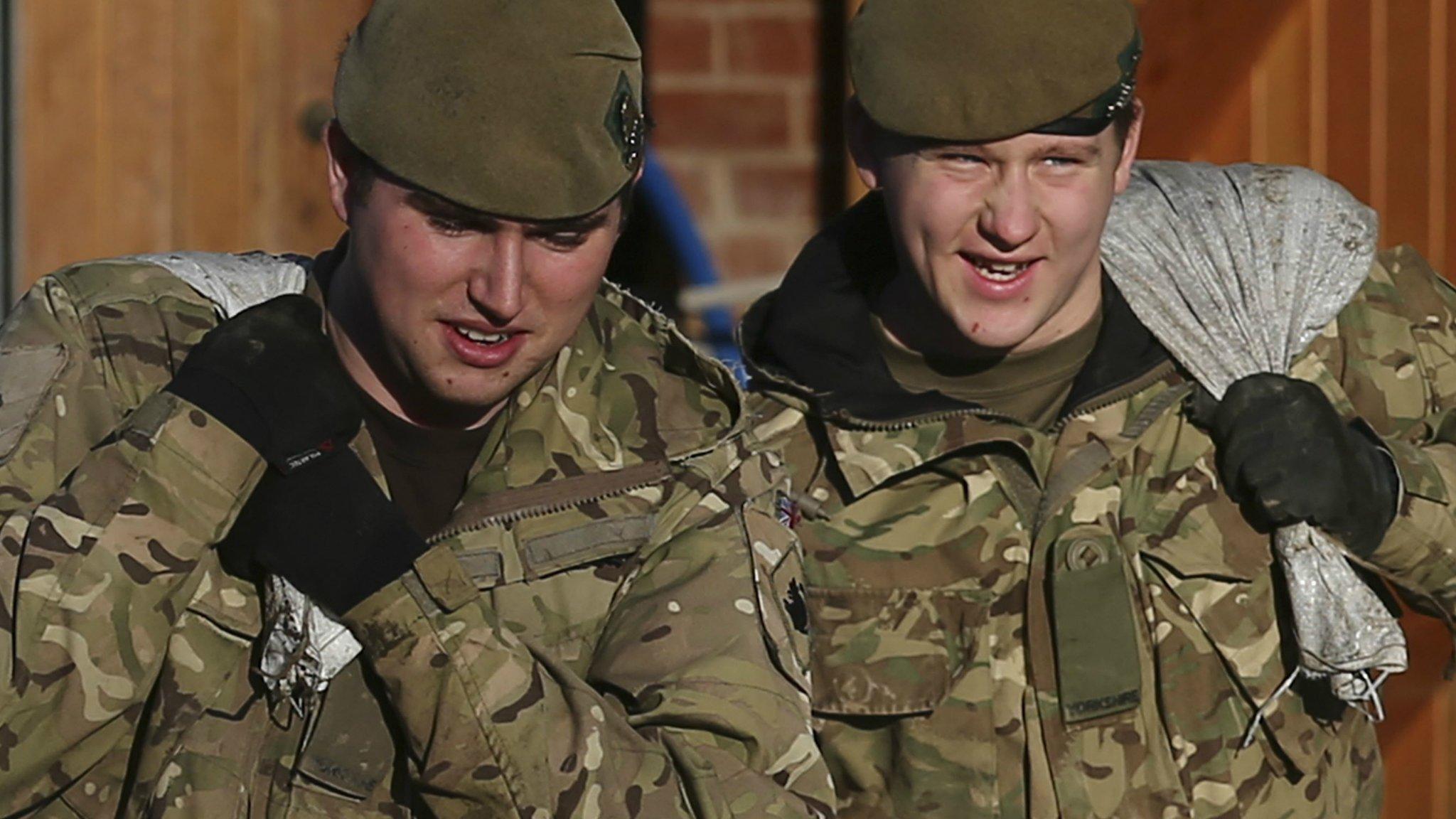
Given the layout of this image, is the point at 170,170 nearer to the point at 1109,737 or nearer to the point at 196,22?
the point at 196,22

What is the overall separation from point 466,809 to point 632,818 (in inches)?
7.0

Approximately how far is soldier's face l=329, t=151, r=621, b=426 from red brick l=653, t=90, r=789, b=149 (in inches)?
127

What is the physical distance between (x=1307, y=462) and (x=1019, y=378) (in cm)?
41

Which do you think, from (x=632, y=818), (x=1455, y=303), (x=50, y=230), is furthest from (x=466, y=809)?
(x=50, y=230)

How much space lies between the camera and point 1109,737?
3.15 metres

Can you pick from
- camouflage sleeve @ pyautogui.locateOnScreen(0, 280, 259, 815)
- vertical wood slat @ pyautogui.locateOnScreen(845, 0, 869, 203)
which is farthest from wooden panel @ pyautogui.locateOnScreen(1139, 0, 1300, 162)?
camouflage sleeve @ pyautogui.locateOnScreen(0, 280, 259, 815)

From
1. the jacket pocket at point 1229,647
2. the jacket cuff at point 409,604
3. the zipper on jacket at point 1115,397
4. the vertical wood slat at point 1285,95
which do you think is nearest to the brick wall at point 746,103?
the vertical wood slat at point 1285,95

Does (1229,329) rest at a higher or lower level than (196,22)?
higher

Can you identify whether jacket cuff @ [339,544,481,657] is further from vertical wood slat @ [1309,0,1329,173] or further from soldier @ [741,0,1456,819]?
vertical wood slat @ [1309,0,1329,173]

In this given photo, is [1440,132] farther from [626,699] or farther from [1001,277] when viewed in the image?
[626,699]

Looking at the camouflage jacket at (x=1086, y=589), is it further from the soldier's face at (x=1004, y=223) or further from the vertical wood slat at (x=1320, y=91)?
the vertical wood slat at (x=1320, y=91)

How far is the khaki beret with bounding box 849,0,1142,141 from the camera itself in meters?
3.16

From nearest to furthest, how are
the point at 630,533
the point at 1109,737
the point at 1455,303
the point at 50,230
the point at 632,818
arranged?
the point at 632,818 → the point at 630,533 → the point at 1109,737 → the point at 1455,303 → the point at 50,230

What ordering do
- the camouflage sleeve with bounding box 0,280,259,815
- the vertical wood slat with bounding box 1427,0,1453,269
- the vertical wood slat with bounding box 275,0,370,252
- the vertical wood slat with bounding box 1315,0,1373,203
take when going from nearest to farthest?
the camouflage sleeve with bounding box 0,280,259,815, the vertical wood slat with bounding box 1427,0,1453,269, the vertical wood slat with bounding box 1315,0,1373,203, the vertical wood slat with bounding box 275,0,370,252
